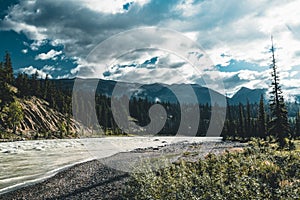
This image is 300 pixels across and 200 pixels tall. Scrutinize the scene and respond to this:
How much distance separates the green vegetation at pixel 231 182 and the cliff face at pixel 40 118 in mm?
92969

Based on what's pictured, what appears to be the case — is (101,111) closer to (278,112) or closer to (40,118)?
(40,118)

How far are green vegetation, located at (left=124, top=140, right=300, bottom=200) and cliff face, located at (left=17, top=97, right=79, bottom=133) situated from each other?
93.0 m

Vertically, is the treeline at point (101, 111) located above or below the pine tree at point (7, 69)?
below

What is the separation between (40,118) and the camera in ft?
370

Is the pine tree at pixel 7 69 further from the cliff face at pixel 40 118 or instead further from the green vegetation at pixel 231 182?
the green vegetation at pixel 231 182

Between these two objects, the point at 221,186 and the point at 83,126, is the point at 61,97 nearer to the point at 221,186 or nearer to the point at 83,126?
the point at 83,126

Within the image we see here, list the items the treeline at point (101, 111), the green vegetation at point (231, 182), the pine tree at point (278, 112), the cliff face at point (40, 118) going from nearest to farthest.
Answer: the green vegetation at point (231, 182), the pine tree at point (278, 112), the treeline at point (101, 111), the cliff face at point (40, 118)

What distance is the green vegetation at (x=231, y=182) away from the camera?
493 inches

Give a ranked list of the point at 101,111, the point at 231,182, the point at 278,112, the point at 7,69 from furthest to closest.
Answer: the point at 101,111 < the point at 7,69 < the point at 278,112 < the point at 231,182

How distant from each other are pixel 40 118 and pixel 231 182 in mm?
108614

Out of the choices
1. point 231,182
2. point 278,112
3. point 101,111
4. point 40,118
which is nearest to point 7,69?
point 40,118

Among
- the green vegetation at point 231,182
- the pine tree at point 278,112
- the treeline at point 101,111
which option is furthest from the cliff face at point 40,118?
the green vegetation at point 231,182

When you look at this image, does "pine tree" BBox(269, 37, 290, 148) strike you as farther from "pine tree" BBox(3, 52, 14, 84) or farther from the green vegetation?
"pine tree" BBox(3, 52, 14, 84)

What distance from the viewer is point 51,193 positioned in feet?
67.8
